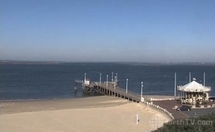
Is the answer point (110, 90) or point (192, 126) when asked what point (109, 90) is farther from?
point (192, 126)

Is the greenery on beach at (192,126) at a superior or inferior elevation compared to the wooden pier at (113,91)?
superior

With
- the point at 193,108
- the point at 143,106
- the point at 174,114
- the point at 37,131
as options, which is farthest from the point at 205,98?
the point at 37,131

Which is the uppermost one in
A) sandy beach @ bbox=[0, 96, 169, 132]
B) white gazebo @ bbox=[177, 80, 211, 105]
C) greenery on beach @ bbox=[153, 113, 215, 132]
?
greenery on beach @ bbox=[153, 113, 215, 132]

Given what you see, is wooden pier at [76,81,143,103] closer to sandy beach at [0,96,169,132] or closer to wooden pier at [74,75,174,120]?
wooden pier at [74,75,174,120]

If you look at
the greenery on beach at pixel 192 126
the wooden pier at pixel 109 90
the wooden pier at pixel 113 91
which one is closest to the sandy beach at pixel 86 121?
the wooden pier at pixel 113 91

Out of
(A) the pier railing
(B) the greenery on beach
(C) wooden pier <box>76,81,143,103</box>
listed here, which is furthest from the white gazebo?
(B) the greenery on beach

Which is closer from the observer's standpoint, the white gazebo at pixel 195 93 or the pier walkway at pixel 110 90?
the white gazebo at pixel 195 93

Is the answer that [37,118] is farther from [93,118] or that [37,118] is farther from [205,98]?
[205,98]

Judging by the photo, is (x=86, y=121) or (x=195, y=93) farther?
(x=195, y=93)

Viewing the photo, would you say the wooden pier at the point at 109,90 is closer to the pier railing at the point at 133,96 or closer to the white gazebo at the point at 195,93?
the pier railing at the point at 133,96

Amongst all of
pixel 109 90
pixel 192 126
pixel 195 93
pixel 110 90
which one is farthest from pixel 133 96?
pixel 192 126

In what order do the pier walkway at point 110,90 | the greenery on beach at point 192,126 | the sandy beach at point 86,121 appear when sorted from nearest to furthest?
the greenery on beach at point 192,126 → the sandy beach at point 86,121 → the pier walkway at point 110,90

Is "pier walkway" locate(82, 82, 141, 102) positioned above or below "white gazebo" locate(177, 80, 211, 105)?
below
